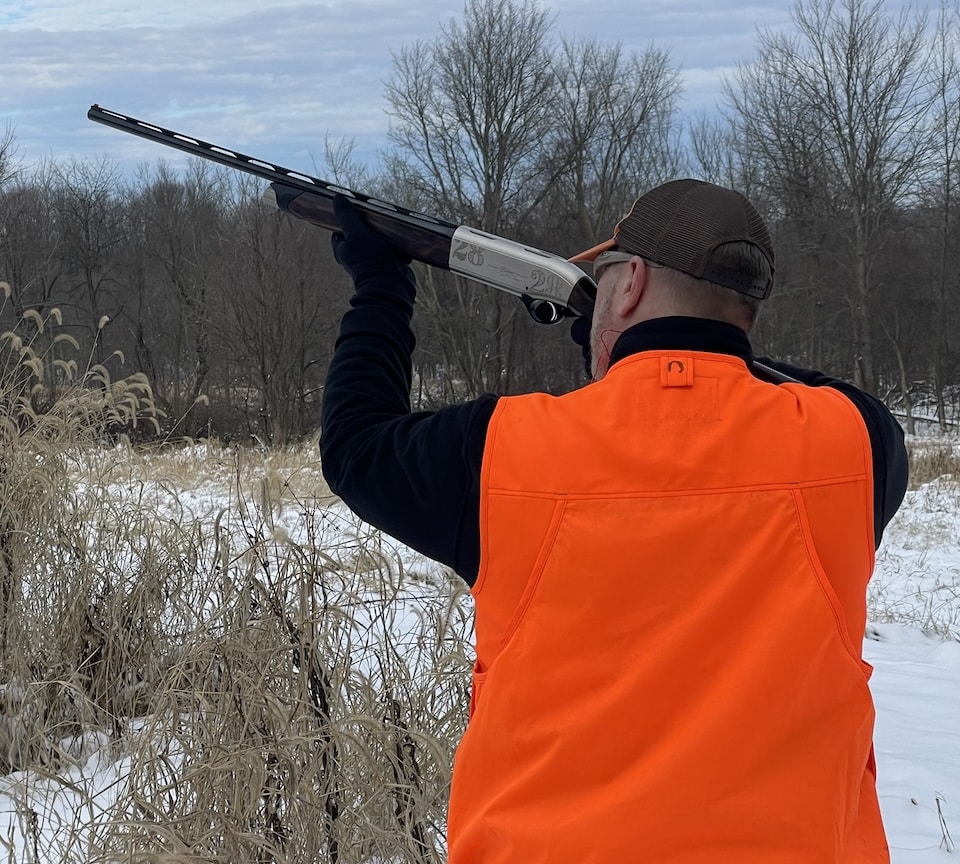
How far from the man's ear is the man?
74 millimetres

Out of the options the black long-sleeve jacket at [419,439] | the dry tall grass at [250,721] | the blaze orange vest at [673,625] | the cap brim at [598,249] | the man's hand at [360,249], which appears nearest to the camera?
the blaze orange vest at [673,625]

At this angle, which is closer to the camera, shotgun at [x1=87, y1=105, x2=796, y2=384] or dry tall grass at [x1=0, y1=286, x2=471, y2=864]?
shotgun at [x1=87, y1=105, x2=796, y2=384]

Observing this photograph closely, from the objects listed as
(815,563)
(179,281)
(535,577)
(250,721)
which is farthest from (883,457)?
(179,281)

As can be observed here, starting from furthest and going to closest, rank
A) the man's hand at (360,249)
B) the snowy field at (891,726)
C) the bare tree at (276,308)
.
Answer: the bare tree at (276,308) < the snowy field at (891,726) < the man's hand at (360,249)

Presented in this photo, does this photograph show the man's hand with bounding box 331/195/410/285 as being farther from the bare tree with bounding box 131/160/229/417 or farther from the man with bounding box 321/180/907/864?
the bare tree with bounding box 131/160/229/417

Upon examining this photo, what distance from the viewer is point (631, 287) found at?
1.37 m

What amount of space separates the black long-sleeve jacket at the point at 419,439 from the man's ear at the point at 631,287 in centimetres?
6

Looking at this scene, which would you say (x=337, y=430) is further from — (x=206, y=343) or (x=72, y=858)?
(x=206, y=343)

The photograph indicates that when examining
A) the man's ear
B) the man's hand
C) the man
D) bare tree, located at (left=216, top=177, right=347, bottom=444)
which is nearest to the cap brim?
the man's ear

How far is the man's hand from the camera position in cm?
183

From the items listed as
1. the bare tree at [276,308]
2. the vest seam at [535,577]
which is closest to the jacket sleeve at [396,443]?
the vest seam at [535,577]

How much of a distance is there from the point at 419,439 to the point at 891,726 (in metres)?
3.31

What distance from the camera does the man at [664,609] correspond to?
1.16 m

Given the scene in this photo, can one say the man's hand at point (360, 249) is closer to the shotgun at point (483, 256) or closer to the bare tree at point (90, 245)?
the shotgun at point (483, 256)
